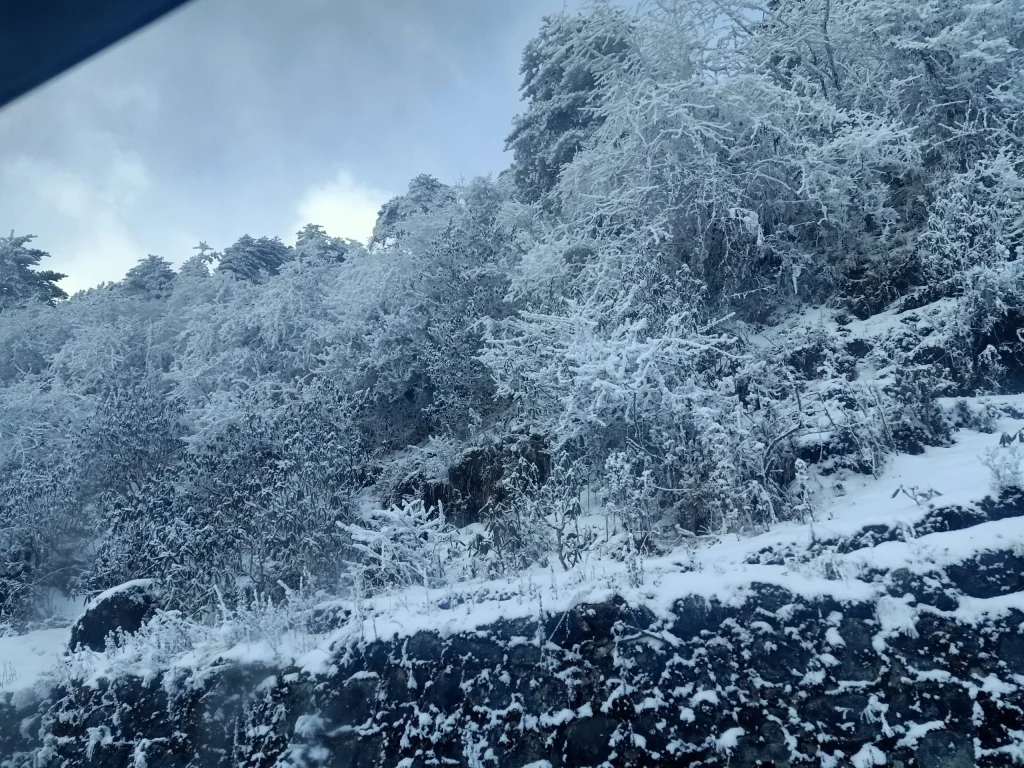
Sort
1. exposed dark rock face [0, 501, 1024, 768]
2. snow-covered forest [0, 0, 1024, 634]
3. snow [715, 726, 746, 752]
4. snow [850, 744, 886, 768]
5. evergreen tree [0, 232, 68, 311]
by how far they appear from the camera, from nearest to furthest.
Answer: snow [850, 744, 886, 768]
exposed dark rock face [0, 501, 1024, 768]
snow [715, 726, 746, 752]
snow-covered forest [0, 0, 1024, 634]
evergreen tree [0, 232, 68, 311]

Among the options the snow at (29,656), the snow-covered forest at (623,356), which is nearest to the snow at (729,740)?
the snow-covered forest at (623,356)

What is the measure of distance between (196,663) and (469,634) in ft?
8.90

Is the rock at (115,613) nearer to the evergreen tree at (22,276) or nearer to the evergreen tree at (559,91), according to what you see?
the evergreen tree at (559,91)

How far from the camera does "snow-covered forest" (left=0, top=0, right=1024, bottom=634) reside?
6.71m

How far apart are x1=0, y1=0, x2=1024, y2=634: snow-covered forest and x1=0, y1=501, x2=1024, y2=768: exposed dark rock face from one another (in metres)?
1.26

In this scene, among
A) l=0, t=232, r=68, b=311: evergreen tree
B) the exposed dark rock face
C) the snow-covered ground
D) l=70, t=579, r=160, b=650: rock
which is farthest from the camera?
l=0, t=232, r=68, b=311: evergreen tree

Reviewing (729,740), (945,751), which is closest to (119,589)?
(729,740)

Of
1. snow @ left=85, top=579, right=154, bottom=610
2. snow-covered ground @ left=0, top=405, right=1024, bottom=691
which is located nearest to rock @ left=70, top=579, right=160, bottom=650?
snow @ left=85, top=579, right=154, bottom=610

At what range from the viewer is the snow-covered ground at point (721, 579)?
13.3ft

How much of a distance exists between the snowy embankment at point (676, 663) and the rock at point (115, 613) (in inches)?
79.3

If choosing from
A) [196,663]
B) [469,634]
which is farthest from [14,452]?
[469,634]

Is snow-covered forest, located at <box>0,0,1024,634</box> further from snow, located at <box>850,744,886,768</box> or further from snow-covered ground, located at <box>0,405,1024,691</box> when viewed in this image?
snow, located at <box>850,744,886,768</box>

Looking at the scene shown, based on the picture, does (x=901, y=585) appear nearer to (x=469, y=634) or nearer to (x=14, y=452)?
(x=469, y=634)

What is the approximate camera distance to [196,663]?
18.1ft
